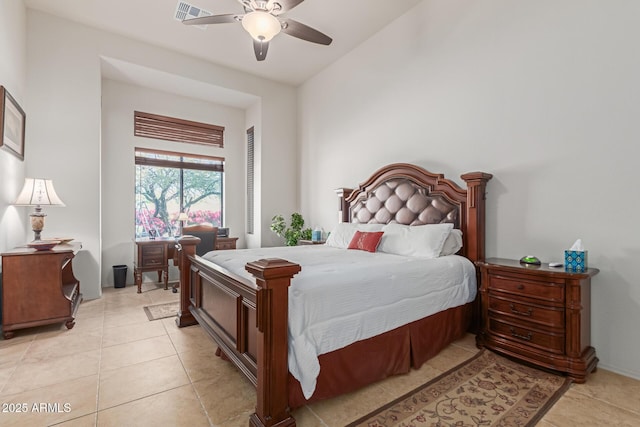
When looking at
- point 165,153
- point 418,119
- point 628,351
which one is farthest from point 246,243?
point 628,351

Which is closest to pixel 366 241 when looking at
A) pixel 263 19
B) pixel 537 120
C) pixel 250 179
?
pixel 537 120

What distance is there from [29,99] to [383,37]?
4.53 metres

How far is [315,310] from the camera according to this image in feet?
5.58

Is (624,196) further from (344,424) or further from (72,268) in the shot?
(72,268)

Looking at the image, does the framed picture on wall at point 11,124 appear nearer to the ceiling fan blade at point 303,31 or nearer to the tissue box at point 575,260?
the ceiling fan blade at point 303,31

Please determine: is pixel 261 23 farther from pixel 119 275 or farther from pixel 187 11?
pixel 119 275

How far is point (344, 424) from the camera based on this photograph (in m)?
1.66

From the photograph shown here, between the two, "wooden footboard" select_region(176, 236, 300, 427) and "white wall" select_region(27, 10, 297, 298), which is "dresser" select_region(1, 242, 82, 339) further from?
"wooden footboard" select_region(176, 236, 300, 427)

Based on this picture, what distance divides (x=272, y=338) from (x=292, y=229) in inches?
154

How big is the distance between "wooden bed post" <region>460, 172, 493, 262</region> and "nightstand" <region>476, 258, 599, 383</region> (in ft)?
1.18

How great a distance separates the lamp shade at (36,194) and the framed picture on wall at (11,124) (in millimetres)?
378

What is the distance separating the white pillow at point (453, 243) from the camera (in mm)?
2913

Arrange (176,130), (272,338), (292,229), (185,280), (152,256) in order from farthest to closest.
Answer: (176,130), (292,229), (152,256), (185,280), (272,338)

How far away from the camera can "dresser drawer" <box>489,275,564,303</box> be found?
2122mm
